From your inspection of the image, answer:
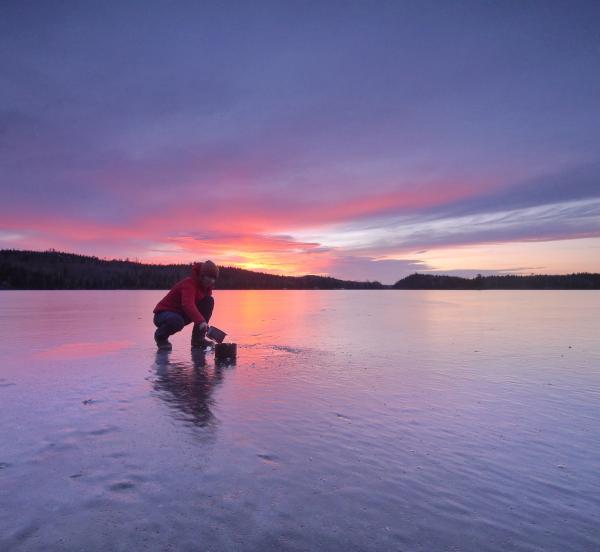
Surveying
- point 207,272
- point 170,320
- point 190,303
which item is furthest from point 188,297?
point 170,320

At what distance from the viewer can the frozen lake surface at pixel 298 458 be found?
255 centimetres

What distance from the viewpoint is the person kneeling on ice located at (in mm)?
9555

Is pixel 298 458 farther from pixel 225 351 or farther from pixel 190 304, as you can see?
pixel 190 304

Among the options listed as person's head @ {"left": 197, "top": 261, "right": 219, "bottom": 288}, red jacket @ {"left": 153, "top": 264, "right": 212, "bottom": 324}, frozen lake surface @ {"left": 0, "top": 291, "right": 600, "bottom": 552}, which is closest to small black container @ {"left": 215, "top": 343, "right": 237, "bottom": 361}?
frozen lake surface @ {"left": 0, "top": 291, "right": 600, "bottom": 552}

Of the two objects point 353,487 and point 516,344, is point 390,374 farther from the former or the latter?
point 516,344

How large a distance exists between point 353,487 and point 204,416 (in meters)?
2.22

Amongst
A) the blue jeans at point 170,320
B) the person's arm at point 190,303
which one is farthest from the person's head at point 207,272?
the blue jeans at point 170,320

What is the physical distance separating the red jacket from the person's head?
0.07m

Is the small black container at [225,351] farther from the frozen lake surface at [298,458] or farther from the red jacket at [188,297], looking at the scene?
the red jacket at [188,297]

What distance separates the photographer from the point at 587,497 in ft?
10.2

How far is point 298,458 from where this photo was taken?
12.0 ft

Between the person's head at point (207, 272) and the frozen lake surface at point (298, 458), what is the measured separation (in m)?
2.52

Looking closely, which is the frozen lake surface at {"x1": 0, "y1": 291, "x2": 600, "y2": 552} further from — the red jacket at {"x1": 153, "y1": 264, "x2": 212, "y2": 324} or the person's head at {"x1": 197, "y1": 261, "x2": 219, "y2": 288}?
the person's head at {"x1": 197, "y1": 261, "x2": 219, "y2": 288}

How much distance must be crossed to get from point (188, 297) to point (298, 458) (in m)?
6.41
